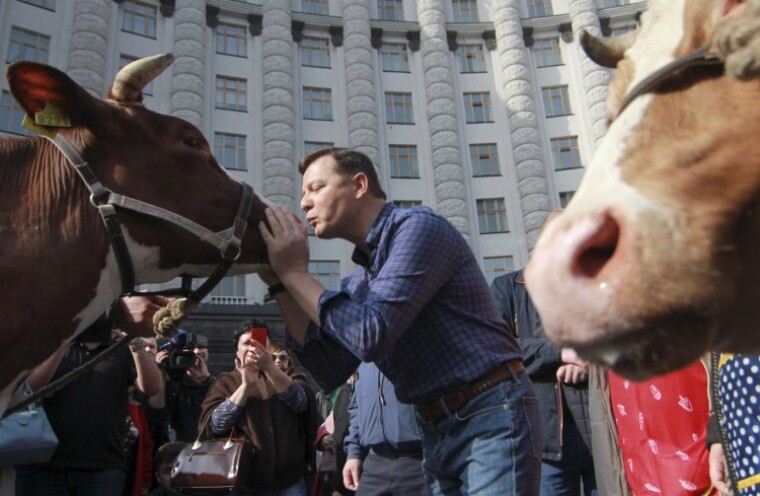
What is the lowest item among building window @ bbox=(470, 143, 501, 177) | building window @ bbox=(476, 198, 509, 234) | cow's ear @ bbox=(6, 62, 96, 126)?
cow's ear @ bbox=(6, 62, 96, 126)

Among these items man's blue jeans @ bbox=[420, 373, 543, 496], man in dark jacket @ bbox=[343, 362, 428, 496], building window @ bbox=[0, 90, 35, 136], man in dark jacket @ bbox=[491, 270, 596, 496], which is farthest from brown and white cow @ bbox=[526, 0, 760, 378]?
building window @ bbox=[0, 90, 35, 136]

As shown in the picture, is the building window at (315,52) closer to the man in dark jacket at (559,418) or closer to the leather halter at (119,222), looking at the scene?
the man in dark jacket at (559,418)

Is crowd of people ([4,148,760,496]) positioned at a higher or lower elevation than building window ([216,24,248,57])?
lower

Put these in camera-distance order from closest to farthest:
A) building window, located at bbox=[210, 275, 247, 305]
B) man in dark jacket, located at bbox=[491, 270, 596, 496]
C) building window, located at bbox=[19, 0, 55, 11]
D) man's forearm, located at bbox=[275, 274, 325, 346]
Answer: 1. man's forearm, located at bbox=[275, 274, 325, 346]
2. man in dark jacket, located at bbox=[491, 270, 596, 496]
3. building window, located at bbox=[210, 275, 247, 305]
4. building window, located at bbox=[19, 0, 55, 11]

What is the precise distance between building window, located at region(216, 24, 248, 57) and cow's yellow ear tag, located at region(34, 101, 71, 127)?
85.2ft

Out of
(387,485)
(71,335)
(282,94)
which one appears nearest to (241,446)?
(387,485)

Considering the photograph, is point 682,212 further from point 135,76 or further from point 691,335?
point 135,76

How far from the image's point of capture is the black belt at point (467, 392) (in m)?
2.30

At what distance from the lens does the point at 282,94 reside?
25344 mm

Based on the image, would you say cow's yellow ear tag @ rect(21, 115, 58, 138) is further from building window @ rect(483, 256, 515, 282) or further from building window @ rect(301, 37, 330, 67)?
building window @ rect(301, 37, 330, 67)

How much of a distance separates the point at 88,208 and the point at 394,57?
1117 inches

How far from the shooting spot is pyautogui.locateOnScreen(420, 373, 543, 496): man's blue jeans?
2195 mm

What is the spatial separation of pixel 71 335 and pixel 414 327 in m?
1.29

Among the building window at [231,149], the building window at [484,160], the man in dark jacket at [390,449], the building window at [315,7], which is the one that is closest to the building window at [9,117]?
the building window at [231,149]
